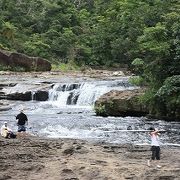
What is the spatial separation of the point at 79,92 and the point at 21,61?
1706 centimetres

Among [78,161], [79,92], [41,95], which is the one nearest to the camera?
[78,161]

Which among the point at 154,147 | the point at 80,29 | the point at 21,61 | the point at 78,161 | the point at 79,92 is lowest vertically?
the point at 78,161

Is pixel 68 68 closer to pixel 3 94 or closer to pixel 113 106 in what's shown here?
pixel 3 94

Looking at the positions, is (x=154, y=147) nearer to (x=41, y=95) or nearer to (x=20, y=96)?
(x=41, y=95)

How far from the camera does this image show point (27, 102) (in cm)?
3406

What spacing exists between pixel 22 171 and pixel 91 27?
60355 millimetres

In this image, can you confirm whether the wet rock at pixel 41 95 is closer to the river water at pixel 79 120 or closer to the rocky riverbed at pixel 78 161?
the river water at pixel 79 120

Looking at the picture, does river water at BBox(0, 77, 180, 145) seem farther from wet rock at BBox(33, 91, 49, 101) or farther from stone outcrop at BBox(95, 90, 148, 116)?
stone outcrop at BBox(95, 90, 148, 116)

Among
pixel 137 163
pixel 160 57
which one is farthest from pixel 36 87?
pixel 137 163

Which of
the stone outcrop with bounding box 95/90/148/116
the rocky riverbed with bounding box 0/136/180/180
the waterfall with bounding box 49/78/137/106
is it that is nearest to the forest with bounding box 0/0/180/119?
the waterfall with bounding box 49/78/137/106

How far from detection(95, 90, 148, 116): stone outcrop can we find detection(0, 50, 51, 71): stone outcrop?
2294 cm

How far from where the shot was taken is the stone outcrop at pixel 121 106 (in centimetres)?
2730

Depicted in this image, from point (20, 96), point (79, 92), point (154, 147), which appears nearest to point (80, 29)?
point (20, 96)

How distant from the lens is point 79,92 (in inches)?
1350
